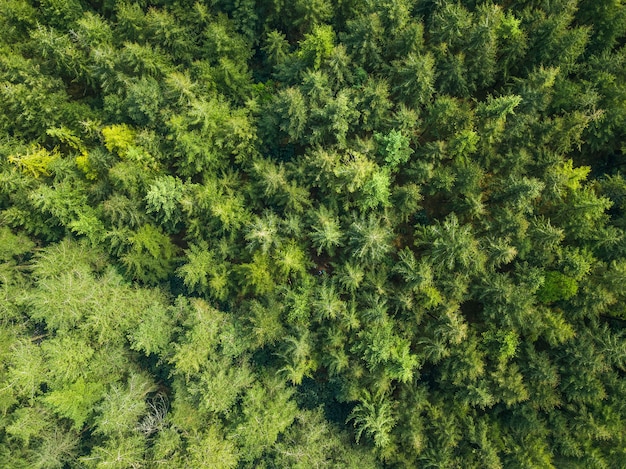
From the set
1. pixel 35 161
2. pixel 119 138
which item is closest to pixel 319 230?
pixel 119 138

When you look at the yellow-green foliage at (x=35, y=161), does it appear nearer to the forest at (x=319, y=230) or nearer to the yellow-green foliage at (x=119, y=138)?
the forest at (x=319, y=230)

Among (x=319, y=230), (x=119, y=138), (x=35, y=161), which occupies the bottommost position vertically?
(x=35, y=161)

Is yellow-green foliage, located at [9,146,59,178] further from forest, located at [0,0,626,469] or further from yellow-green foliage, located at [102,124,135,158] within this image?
yellow-green foliage, located at [102,124,135,158]

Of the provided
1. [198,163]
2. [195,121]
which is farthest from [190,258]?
[195,121]

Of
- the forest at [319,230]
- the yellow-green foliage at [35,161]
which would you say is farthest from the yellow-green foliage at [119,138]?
the yellow-green foliage at [35,161]

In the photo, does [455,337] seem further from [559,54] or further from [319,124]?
[559,54]

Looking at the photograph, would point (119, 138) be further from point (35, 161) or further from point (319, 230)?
point (319, 230)

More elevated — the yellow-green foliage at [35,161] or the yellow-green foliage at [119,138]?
the yellow-green foliage at [119,138]

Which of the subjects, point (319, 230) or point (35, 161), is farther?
point (35, 161)
